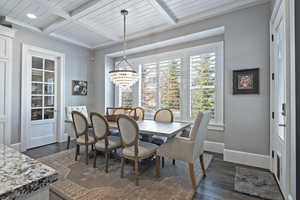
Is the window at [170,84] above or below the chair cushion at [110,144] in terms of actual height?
above

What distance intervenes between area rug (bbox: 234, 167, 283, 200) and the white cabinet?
14.5 ft

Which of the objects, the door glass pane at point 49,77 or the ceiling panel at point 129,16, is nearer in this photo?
the ceiling panel at point 129,16

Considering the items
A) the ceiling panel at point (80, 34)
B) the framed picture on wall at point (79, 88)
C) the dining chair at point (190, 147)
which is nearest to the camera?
the dining chair at point (190, 147)

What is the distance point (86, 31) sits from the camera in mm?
4020

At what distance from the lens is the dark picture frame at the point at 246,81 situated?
2.81m

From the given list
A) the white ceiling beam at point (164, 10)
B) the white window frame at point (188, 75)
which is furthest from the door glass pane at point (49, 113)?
the white ceiling beam at point (164, 10)

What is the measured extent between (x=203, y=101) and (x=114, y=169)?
2.47m

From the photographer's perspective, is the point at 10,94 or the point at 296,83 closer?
the point at 296,83

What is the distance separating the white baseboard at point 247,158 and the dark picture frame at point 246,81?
3.76ft

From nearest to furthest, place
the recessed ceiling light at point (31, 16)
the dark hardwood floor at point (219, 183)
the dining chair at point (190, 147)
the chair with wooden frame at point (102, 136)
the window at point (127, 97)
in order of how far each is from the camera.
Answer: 1. the dark hardwood floor at point (219, 183)
2. the dining chair at point (190, 147)
3. the chair with wooden frame at point (102, 136)
4. the recessed ceiling light at point (31, 16)
5. the window at point (127, 97)

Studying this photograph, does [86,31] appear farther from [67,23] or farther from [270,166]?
[270,166]

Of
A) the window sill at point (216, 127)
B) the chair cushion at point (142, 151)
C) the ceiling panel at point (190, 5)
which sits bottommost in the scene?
the chair cushion at point (142, 151)

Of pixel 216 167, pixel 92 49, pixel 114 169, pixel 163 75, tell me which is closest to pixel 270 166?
pixel 216 167

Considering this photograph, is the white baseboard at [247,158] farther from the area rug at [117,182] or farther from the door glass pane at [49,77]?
the door glass pane at [49,77]
